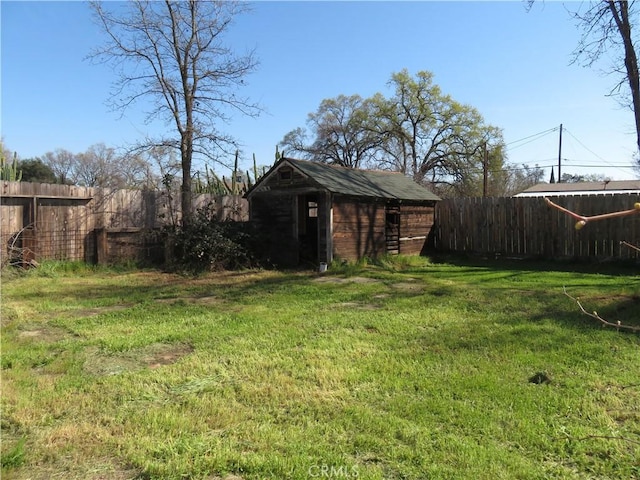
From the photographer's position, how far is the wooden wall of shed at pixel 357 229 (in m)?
12.4

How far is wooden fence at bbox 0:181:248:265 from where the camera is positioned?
1047cm

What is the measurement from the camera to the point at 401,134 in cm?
4128

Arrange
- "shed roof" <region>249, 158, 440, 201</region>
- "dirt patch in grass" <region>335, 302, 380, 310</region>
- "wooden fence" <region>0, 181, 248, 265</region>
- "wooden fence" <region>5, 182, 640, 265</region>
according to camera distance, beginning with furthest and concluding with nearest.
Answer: "shed roof" <region>249, 158, 440, 201</region>, "wooden fence" <region>5, 182, 640, 265</region>, "wooden fence" <region>0, 181, 248, 265</region>, "dirt patch in grass" <region>335, 302, 380, 310</region>

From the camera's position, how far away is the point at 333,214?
40.1 ft

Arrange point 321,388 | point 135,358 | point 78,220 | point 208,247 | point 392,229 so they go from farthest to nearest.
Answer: point 392,229, point 78,220, point 208,247, point 135,358, point 321,388

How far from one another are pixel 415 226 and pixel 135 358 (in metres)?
11.5

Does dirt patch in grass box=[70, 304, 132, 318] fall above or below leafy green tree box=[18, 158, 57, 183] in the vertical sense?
below

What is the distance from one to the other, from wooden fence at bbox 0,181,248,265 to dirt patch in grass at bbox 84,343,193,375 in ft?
22.9

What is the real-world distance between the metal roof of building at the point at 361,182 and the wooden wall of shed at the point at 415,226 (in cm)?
39

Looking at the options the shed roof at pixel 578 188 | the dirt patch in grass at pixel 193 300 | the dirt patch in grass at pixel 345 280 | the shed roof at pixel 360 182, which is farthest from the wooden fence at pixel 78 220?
the shed roof at pixel 578 188

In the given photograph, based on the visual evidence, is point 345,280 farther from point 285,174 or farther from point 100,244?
point 100,244

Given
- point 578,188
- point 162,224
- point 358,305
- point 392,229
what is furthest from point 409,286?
point 578,188

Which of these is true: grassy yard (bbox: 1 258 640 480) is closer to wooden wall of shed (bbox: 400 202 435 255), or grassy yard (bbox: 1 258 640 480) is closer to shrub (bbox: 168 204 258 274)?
shrub (bbox: 168 204 258 274)

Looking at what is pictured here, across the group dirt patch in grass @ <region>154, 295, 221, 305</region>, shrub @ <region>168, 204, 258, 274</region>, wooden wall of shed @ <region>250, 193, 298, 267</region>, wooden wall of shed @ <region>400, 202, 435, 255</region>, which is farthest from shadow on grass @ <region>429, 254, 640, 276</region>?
dirt patch in grass @ <region>154, 295, 221, 305</region>
